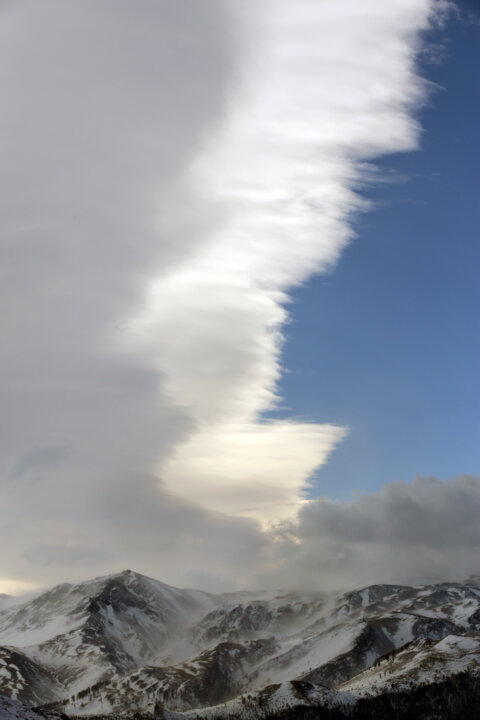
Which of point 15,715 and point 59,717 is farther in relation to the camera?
point 59,717

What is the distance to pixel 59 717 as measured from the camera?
188250 mm

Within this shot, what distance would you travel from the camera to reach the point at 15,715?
16525 cm

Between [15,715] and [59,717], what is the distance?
2719 cm
